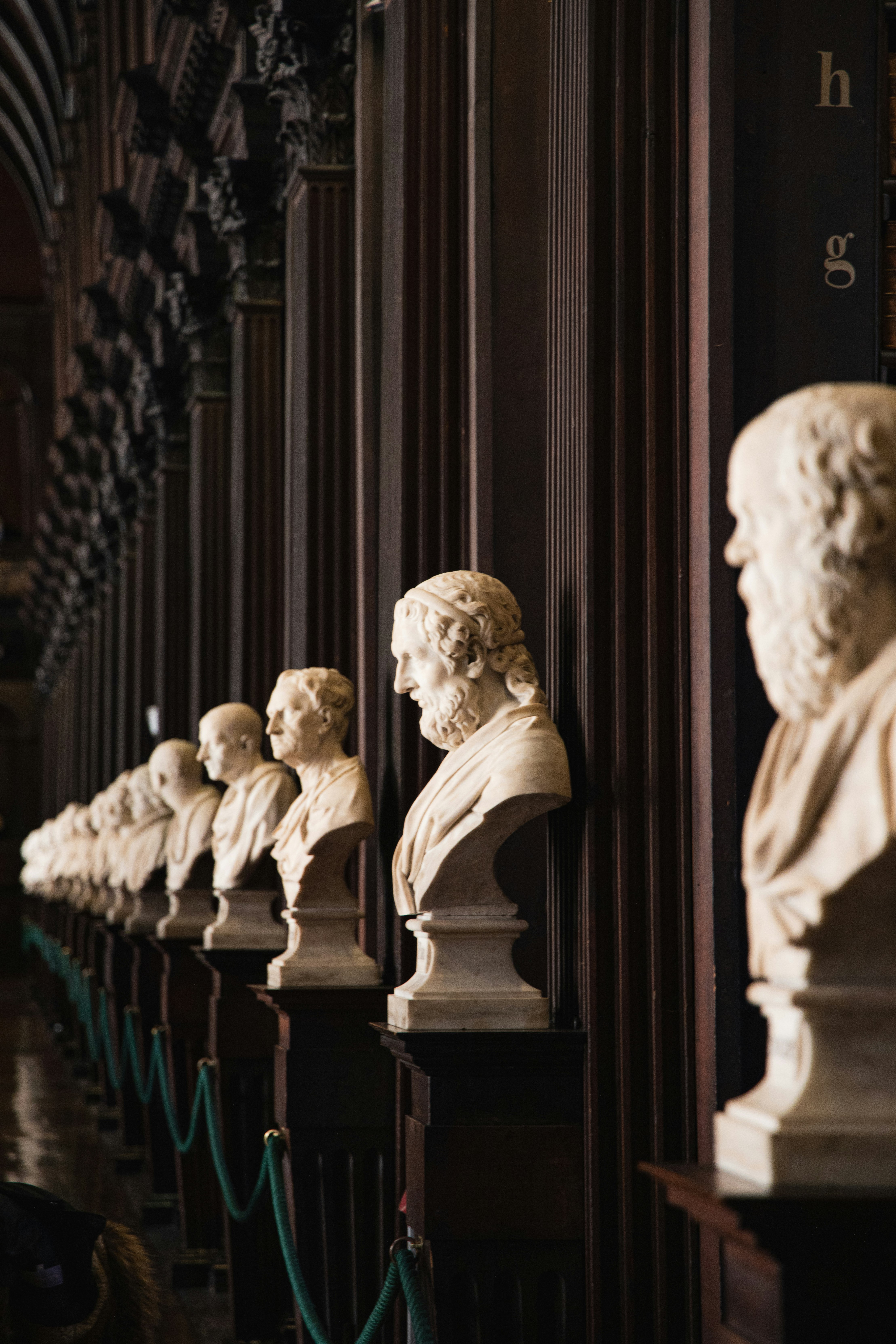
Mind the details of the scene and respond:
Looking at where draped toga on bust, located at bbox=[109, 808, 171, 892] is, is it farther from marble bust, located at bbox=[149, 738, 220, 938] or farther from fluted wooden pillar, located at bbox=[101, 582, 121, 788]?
fluted wooden pillar, located at bbox=[101, 582, 121, 788]

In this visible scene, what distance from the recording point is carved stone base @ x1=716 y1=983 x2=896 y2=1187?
7.10ft

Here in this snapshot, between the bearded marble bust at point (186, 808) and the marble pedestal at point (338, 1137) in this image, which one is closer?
the marble pedestal at point (338, 1137)

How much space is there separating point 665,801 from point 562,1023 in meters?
0.66

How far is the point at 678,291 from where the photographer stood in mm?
4004

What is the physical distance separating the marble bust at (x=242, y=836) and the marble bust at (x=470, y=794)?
2.73m

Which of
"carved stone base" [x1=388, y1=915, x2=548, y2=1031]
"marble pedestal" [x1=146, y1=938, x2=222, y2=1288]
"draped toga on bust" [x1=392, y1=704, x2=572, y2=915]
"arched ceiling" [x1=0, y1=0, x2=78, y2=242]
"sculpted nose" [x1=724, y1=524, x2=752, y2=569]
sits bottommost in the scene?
"marble pedestal" [x1=146, y1=938, x2=222, y2=1288]

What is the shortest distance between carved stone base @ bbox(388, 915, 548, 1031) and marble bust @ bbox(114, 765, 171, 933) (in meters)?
5.83

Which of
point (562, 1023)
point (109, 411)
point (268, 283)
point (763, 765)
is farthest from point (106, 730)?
point (763, 765)

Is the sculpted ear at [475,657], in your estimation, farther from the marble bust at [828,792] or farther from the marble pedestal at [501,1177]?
the marble bust at [828,792]

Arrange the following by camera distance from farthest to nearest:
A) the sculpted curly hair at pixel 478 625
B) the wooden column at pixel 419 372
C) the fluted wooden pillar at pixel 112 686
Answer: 1. the fluted wooden pillar at pixel 112 686
2. the wooden column at pixel 419 372
3. the sculpted curly hair at pixel 478 625

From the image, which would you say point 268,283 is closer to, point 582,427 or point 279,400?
point 279,400

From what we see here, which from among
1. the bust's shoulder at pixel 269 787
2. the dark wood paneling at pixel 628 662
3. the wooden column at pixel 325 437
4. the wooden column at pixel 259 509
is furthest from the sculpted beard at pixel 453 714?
the wooden column at pixel 259 509

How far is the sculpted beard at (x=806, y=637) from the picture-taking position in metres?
2.21

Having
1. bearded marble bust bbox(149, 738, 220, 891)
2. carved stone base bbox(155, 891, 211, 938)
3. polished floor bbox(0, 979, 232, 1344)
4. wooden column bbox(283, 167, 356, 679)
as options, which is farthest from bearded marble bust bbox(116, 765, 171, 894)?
wooden column bbox(283, 167, 356, 679)
